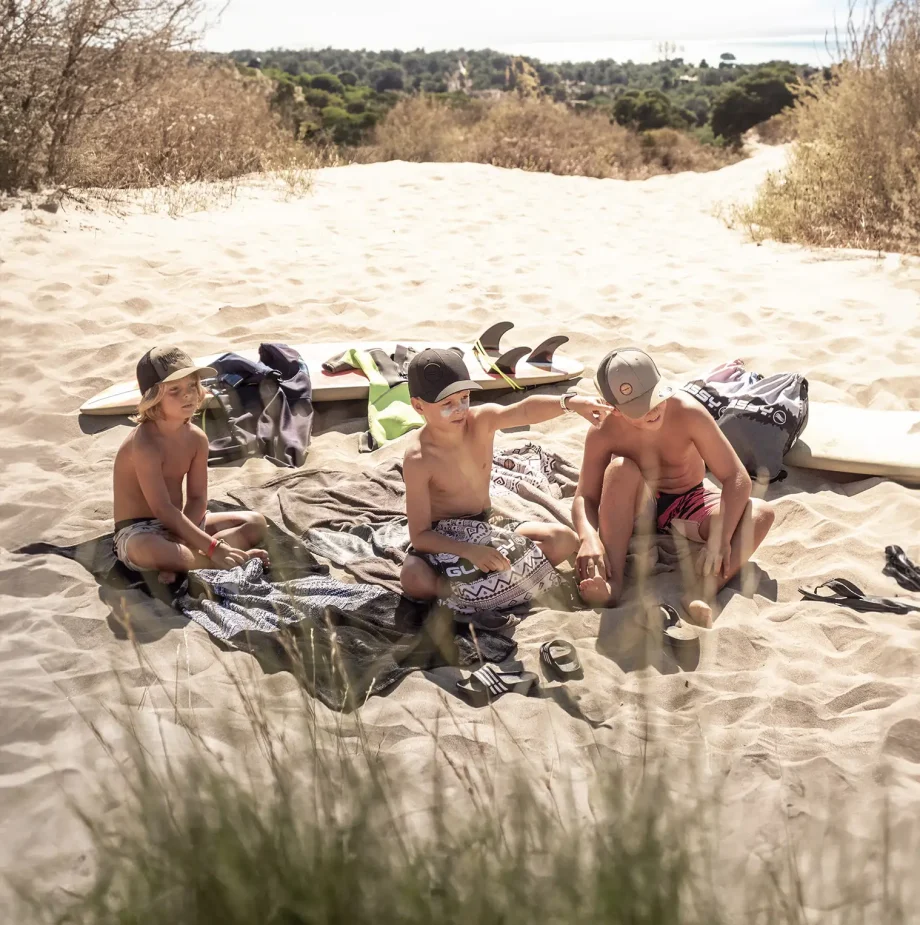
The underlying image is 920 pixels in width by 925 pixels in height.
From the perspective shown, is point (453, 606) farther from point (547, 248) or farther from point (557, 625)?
point (547, 248)

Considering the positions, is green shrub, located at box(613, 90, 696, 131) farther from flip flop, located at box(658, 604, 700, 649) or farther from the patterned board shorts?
flip flop, located at box(658, 604, 700, 649)

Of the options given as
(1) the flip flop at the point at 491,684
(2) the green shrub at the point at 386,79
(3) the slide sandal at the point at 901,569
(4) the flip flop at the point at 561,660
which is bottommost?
(1) the flip flop at the point at 491,684

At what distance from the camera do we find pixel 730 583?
400cm

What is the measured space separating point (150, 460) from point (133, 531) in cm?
31

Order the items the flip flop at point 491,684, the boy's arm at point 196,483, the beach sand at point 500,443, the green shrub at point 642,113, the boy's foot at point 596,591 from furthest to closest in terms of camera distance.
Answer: the green shrub at point 642,113, the boy's arm at point 196,483, the boy's foot at point 596,591, the flip flop at point 491,684, the beach sand at point 500,443

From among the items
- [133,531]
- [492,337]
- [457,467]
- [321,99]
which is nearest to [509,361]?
[492,337]

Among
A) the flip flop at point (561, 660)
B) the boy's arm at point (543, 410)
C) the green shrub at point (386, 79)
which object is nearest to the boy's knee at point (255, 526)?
the boy's arm at point (543, 410)

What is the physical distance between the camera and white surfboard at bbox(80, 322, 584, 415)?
5707mm

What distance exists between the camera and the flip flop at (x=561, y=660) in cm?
338

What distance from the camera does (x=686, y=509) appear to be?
4.12m

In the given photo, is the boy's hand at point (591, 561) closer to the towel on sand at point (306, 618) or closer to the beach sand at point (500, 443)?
the beach sand at point (500, 443)

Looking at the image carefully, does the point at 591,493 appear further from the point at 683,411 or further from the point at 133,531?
the point at 133,531

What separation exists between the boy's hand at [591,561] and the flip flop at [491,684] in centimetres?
59

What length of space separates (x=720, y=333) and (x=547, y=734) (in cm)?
422
